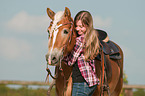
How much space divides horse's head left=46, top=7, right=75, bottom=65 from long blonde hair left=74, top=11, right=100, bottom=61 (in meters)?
0.19

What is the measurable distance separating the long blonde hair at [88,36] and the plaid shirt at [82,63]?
0.26ft

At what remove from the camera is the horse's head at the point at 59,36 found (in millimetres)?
3633

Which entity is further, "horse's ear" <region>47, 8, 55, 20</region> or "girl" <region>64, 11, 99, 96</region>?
"horse's ear" <region>47, 8, 55, 20</region>

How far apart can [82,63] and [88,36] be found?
445 mm

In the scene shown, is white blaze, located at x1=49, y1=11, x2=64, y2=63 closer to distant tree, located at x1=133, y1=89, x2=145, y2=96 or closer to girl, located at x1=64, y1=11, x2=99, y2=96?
girl, located at x1=64, y1=11, x2=99, y2=96

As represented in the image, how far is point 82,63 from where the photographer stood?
3879 millimetres

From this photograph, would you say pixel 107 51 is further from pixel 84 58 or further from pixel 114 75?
pixel 84 58

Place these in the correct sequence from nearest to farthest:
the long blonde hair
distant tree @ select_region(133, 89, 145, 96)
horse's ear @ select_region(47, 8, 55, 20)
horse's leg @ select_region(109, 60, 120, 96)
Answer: the long blonde hair < horse's ear @ select_region(47, 8, 55, 20) < horse's leg @ select_region(109, 60, 120, 96) < distant tree @ select_region(133, 89, 145, 96)

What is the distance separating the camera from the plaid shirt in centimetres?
384

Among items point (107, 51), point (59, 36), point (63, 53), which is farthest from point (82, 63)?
point (107, 51)

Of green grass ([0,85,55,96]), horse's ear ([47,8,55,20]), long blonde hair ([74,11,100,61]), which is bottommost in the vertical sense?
green grass ([0,85,55,96])

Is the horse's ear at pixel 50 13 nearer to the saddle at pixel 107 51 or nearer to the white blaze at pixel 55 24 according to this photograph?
the white blaze at pixel 55 24

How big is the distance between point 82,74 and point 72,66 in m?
0.32

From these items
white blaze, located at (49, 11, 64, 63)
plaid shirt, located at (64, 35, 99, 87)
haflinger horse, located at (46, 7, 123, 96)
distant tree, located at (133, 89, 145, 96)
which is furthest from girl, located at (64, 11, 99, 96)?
distant tree, located at (133, 89, 145, 96)
